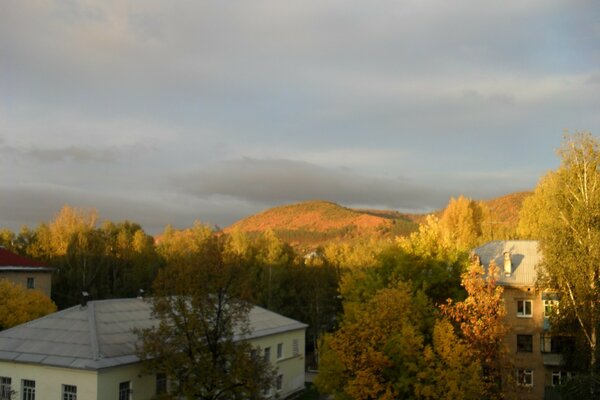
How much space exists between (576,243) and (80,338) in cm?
2559

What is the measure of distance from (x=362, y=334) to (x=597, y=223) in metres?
13.7

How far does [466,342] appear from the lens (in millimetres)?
28188

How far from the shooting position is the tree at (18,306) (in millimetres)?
38719

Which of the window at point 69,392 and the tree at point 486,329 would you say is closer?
the window at point 69,392

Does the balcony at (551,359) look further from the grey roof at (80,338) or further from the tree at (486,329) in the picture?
the grey roof at (80,338)

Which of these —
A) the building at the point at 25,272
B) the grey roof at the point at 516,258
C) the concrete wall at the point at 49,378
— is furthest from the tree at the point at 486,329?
the building at the point at 25,272

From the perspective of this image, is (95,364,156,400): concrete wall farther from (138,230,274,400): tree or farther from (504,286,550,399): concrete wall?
(504,286,550,399): concrete wall

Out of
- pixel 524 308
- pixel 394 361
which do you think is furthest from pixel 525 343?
pixel 394 361

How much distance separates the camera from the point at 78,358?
88.5 ft

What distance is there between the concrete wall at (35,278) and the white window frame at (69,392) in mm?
34996

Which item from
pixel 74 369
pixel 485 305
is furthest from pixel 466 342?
pixel 74 369

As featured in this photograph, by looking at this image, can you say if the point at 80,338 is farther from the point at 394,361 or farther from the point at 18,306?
the point at 394,361

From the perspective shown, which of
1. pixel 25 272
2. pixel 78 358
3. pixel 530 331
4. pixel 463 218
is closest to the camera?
pixel 78 358

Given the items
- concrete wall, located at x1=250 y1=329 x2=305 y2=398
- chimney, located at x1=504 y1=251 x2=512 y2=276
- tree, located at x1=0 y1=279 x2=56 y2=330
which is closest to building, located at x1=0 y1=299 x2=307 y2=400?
tree, located at x1=0 y1=279 x2=56 y2=330
